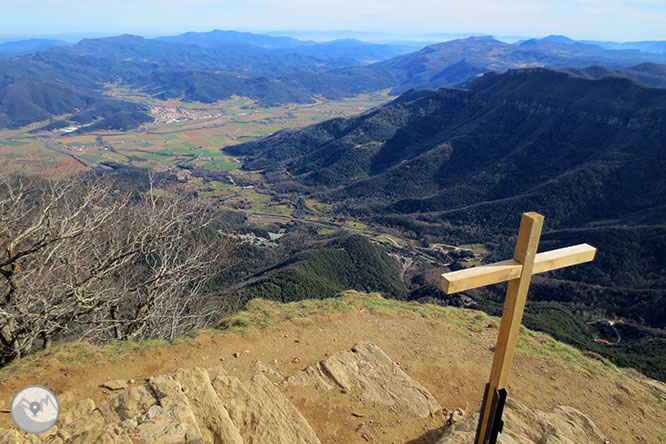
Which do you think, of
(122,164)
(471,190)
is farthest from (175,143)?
(471,190)

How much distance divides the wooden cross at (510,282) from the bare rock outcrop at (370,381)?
4.29 m

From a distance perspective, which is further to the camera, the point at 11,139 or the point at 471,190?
the point at 11,139

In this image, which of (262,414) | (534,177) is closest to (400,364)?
(262,414)

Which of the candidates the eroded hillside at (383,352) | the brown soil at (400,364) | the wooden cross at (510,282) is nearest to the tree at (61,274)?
the eroded hillside at (383,352)

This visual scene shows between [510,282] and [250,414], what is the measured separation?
5.91m

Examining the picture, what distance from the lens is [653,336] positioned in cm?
3666

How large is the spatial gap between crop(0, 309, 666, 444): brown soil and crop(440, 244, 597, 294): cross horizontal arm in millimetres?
5383

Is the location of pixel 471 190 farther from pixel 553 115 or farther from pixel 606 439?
pixel 606 439

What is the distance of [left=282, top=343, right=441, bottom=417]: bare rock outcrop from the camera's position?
33.2 feet

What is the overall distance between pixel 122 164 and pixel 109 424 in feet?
463

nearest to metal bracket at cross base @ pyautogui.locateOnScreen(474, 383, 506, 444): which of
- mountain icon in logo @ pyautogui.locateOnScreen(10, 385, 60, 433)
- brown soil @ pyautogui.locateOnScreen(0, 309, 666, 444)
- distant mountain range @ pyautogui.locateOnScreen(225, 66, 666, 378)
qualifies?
brown soil @ pyautogui.locateOnScreen(0, 309, 666, 444)

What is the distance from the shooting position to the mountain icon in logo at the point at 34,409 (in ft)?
19.9

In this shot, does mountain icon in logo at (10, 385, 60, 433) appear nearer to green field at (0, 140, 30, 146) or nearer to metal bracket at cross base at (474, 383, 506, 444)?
metal bracket at cross base at (474, 383, 506, 444)

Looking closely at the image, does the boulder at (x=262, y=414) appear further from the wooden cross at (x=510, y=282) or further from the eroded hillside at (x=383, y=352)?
the wooden cross at (x=510, y=282)
